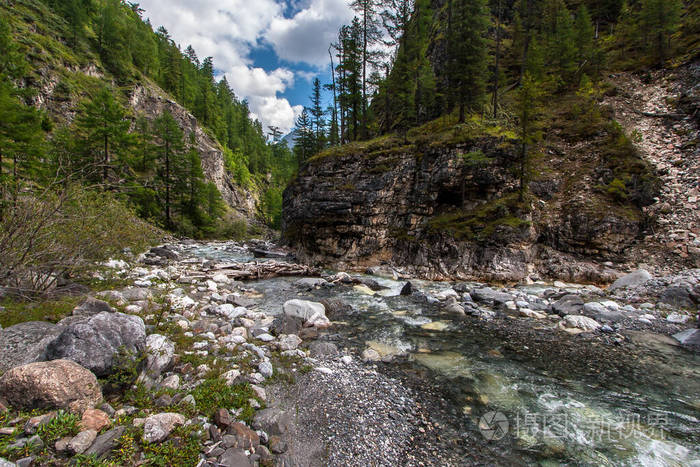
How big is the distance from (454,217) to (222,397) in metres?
18.3

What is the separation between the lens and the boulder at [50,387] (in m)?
3.08

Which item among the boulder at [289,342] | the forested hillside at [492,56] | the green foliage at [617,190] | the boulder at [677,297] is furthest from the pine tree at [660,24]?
the boulder at [289,342]

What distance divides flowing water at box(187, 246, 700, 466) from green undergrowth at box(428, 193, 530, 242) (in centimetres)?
882

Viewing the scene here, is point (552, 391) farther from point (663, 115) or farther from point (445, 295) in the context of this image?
point (663, 115)

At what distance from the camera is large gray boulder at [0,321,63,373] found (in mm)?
3998

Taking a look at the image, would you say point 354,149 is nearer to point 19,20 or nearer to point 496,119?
point 496,119

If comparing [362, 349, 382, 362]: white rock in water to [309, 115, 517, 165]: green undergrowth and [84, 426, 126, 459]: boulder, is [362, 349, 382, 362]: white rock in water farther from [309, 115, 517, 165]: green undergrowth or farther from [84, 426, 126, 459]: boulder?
[309, 115, 517, 165]: green undergrowth

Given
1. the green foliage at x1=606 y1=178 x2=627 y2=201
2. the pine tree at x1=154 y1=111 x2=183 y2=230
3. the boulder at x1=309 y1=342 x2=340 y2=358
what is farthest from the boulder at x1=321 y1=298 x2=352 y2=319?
the pine tree at x1=154 y1=111 x2=183 y2=230

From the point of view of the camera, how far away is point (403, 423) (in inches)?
179

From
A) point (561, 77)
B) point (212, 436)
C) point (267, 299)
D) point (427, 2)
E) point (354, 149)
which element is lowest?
point (267, 299)

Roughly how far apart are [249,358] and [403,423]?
3.43 meters

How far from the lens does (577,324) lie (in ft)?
29.6

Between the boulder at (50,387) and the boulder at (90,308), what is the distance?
3320 mm

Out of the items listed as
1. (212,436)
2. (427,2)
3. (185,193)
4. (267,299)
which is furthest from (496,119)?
(185,193)
